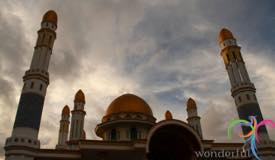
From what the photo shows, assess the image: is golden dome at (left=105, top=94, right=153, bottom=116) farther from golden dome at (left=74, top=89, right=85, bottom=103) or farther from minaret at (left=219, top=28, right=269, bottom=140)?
minaret at (left=219, top=28, right=269, bottom=140)

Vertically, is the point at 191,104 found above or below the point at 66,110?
below

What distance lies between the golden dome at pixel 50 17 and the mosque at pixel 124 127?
0.40 ft

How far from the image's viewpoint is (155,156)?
28000 mm

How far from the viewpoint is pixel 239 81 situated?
1123 inches

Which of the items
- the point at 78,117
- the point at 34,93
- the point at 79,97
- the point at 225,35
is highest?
the point at 225,35

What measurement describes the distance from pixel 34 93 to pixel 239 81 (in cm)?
2419

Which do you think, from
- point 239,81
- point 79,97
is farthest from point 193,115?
point 79,97

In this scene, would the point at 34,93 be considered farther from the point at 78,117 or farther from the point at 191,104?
the point at 191,104

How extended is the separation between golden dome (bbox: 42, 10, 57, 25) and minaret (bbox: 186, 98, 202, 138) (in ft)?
82.3

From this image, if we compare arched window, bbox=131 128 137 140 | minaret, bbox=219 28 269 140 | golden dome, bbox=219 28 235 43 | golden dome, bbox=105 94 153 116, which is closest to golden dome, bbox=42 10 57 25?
golden dome, bbox=105 94 153 116

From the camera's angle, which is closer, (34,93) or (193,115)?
(34,93)

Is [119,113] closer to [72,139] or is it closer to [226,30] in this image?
[72,139]

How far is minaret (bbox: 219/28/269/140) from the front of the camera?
85.2ft

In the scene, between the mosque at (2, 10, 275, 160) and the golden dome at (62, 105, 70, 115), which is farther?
the golden dome at (62, 105, 70, 115)
